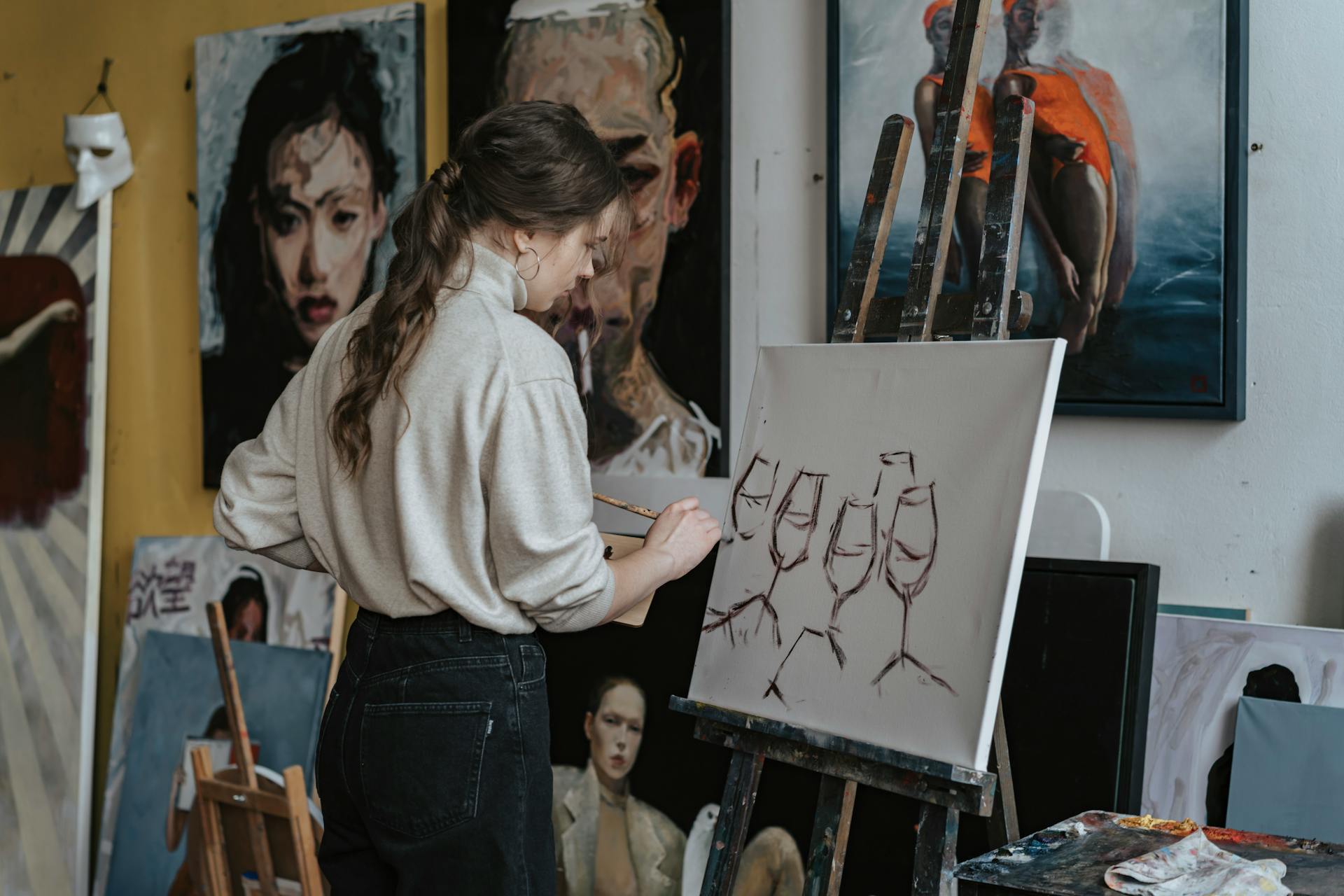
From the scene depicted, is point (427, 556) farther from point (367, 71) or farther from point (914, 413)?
point (367, 71)

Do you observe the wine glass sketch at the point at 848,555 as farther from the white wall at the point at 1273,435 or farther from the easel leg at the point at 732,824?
the white wall at the point at 1273,435

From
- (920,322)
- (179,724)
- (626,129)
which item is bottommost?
(179,724)

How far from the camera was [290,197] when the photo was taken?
2773 millimetres

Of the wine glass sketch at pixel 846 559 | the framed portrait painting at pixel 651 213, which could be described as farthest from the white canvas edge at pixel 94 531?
the wine glass sketch at pixel 846 559

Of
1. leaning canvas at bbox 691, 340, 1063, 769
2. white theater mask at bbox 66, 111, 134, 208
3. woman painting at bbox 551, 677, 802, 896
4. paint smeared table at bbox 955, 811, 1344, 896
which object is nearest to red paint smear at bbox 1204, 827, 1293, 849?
paint smeared table at bbox 955, 811, 1344, 896

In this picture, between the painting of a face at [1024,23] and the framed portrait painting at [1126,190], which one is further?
the painting of a face at [1024,23]

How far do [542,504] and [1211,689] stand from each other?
3.59 ft

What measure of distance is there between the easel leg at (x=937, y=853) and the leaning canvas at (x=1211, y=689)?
0.53 metres

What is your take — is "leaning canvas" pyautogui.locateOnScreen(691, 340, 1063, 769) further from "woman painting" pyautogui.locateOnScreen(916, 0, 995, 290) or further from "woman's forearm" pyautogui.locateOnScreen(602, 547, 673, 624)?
"woman painting" pyautogui.locateOnScreen(916, 0, 995, 290)

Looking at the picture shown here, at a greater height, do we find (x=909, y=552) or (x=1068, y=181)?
(x=1068, y=181)

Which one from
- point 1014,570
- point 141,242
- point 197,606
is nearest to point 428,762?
point 1014,570

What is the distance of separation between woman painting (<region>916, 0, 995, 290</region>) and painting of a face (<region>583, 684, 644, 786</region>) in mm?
942

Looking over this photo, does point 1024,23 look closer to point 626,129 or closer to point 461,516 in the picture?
point 626,129

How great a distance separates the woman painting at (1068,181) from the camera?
191 cm
